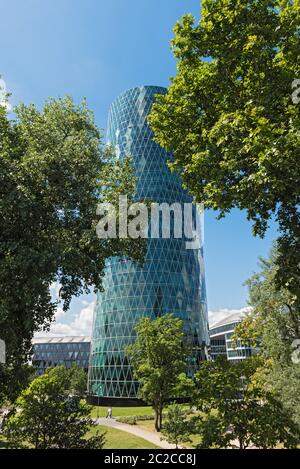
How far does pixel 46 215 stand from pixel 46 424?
8217 mm

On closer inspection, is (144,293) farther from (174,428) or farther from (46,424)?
(46,424)

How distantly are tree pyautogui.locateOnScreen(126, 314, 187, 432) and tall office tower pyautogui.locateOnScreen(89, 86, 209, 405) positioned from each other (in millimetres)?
28907

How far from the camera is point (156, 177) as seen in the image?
76.9 metres

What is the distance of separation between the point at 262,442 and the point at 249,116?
1102 centimetres

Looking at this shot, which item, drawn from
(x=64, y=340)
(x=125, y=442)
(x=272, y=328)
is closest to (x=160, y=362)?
(x=125, y=442)

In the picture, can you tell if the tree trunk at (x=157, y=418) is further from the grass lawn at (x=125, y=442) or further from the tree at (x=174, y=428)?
the tree at (x=174, y=428)

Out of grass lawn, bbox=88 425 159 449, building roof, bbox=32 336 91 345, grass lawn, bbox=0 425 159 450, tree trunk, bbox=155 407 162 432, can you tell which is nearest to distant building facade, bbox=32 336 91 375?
building roof, bbox=32 336 91 345

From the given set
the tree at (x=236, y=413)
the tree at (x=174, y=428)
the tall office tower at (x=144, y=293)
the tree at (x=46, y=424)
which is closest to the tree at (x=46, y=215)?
the tree at (x=46, y=424)

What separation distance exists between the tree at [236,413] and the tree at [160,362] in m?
19.8

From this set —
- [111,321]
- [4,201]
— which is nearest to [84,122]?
[4,201]

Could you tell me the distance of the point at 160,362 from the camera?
32.8 m

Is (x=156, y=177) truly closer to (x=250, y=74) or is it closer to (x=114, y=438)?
(x=114, y=438)

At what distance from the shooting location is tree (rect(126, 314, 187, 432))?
31844 millimetres

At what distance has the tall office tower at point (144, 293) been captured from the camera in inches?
2527
